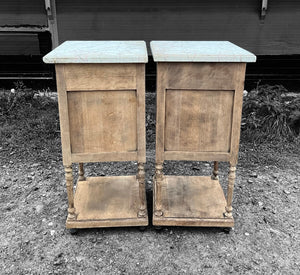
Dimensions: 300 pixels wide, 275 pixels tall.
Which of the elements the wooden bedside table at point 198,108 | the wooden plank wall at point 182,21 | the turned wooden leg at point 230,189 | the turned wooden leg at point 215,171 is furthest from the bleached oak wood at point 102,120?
the wooden plank wall at point 182,21

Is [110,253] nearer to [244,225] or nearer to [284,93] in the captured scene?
[244,225]

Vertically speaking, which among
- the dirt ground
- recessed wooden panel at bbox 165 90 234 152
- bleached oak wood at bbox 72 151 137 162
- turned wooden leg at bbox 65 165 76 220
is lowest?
the dirt ground

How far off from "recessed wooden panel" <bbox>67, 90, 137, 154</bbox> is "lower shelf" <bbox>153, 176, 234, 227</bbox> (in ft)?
2.04

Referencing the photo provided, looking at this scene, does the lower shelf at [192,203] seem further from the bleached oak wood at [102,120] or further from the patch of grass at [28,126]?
the patch of grass at [28,126]

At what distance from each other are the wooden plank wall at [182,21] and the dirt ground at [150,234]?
2.41 meters

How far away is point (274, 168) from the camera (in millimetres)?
3348

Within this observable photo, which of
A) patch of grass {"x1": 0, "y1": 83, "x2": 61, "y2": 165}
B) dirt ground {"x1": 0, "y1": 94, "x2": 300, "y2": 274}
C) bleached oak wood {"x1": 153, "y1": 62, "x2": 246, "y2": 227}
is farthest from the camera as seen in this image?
patch of grass {"x1": 0, "y1": 83, "x2": 61, "y2": 165}

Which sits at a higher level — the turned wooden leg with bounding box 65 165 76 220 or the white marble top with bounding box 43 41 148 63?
the white marble top with bounding box 43 41 148 63

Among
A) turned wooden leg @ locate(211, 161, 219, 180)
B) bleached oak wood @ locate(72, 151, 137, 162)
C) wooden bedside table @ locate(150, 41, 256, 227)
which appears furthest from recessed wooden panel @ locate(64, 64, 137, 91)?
turned wooden leg @ locate(211, 161, 219, 180)

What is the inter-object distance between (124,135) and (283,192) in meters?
1.70

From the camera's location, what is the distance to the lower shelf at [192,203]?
2.33 m

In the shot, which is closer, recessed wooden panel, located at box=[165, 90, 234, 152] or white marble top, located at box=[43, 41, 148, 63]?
white marble top, located at box=[43, 41, 148, 63]

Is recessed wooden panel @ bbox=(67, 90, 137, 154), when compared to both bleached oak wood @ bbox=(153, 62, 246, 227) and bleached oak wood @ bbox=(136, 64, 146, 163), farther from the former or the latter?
bleached oak wood @ bbox=(153, 62, 246, 227)

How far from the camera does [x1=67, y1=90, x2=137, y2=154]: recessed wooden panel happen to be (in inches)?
A: 79.4
